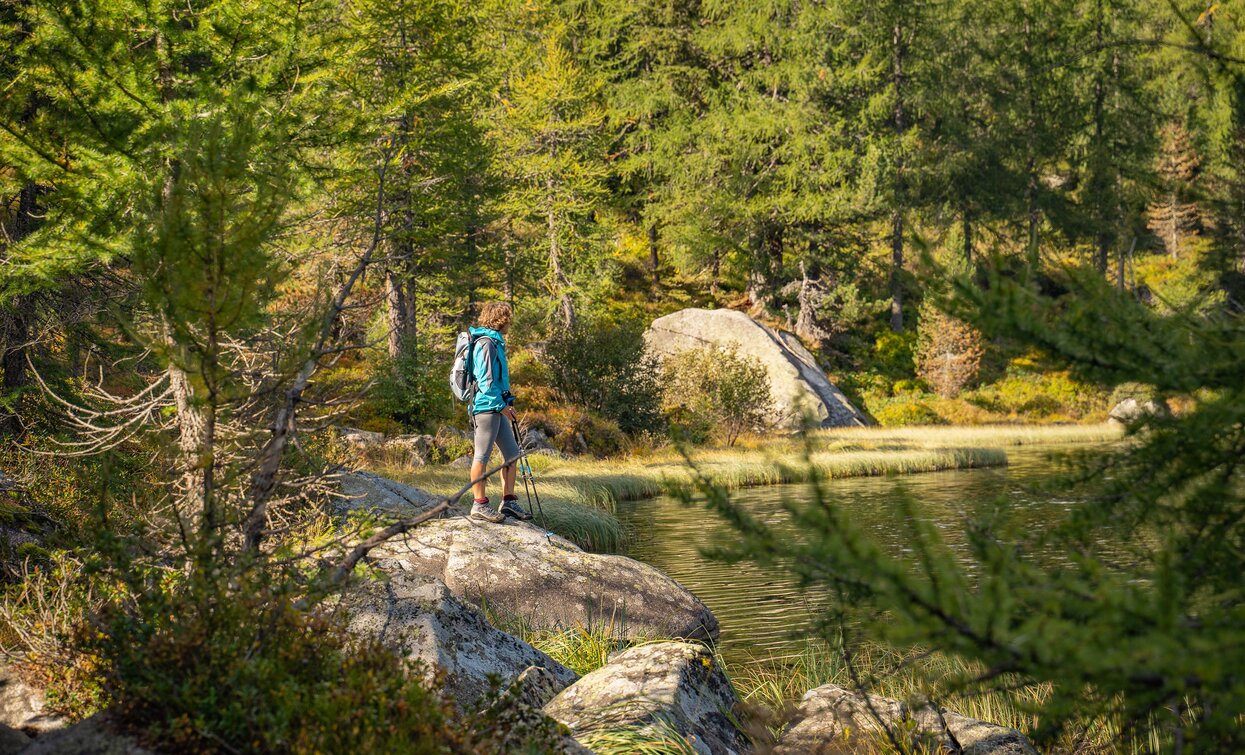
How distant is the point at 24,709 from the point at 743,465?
1681 cm

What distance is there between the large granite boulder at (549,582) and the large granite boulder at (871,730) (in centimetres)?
245

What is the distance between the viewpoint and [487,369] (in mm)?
8625

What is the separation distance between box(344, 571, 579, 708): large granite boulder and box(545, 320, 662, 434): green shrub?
19074mm

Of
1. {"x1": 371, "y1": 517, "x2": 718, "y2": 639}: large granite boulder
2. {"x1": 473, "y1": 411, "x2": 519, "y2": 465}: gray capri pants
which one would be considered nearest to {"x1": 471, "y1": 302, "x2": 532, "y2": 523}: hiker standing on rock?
{"x1": 473, "y1": 411, "x2": 519, "y2": 465}: gray capri pants

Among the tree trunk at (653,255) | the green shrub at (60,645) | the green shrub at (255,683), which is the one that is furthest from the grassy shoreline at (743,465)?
the tree trunk at (653,255)

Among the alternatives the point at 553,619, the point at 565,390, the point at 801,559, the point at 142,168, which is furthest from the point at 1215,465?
the point at 565,390

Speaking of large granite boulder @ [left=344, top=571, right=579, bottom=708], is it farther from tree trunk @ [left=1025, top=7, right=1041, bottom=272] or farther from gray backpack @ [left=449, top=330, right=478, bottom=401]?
tree trunk @ [left=1025, top=7, right=1041, bottom=272]

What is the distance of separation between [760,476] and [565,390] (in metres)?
7.04

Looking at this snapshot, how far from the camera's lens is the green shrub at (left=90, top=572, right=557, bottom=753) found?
9.27ft

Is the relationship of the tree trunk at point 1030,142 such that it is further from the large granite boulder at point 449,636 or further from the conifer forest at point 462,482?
the large granite boulder at point 449,636

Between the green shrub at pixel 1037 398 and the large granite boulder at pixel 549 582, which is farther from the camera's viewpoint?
the green shrub at pixel 1037 398

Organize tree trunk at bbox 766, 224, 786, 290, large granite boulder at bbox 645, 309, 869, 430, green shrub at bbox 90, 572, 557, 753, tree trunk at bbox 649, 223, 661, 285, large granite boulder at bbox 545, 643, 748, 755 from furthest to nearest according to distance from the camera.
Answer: tree trunk at bbox 649, 223, 661, 285
tree trunk at bbox 766, 224, 786, 290
large granite boulder at bbox 645, 309, 869, 430
large granite boulder at bbox 545, 643, 748, 755
green shrub at bbox 90, 572, 557, 753

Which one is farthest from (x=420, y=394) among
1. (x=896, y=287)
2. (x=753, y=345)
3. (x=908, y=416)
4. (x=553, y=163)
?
(x=896, y=287)

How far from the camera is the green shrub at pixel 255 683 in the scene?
2824mm
